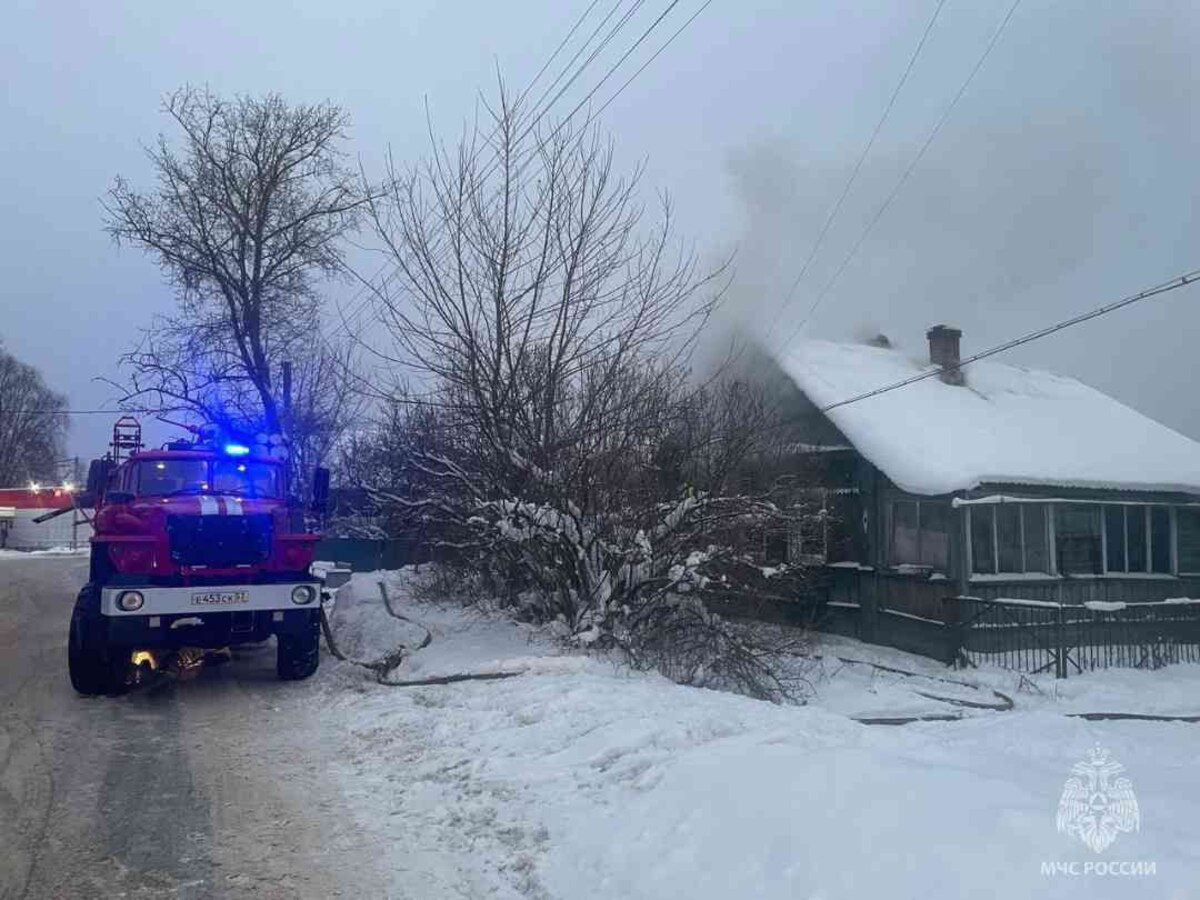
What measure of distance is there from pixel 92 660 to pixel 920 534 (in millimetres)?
13451

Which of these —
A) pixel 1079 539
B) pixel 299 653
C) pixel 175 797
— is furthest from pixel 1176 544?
pixel 175 797

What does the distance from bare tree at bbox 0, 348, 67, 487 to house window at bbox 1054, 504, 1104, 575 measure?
7250cm

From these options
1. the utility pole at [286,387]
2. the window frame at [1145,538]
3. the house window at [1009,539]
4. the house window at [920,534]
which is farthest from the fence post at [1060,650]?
the utility pole at [286,387]

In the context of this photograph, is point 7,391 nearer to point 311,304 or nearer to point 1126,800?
point 311,304

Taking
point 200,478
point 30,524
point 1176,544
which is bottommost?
point 30,524

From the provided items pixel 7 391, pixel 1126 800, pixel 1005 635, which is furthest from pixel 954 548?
pixel 7 391

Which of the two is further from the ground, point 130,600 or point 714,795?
point 130,600

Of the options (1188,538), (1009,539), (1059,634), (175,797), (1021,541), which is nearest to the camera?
(175,797)

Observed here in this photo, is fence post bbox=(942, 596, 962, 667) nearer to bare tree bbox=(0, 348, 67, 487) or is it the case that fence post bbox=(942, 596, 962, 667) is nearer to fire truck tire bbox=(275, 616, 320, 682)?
fire truck tire bbox=(275, 616, 320, 682)

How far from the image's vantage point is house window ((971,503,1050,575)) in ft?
59.1

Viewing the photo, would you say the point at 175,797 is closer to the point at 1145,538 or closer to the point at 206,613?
the point at 206,613

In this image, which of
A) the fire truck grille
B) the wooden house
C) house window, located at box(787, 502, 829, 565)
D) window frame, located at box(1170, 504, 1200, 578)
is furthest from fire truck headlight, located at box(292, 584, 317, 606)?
window frame, located at box(1170, 504, 1200, 578)

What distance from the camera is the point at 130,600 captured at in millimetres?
9773

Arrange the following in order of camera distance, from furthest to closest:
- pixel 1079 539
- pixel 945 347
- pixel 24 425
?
pixel 24 425
pixel 945 347
pixel 1079 539
